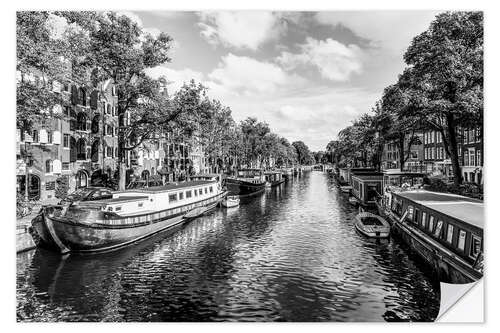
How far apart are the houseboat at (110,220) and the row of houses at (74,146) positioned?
2.57 meters

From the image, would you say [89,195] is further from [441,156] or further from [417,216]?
[441,156]

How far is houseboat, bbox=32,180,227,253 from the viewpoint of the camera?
66.8 ft

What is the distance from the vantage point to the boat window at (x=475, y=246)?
13316 mm

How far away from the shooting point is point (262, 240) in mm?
24703

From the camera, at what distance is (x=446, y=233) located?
1633 centimetres

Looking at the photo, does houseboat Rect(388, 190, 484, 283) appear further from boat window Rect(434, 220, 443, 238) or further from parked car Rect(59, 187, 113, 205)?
parked car Rect(59, 187, 113, 205)

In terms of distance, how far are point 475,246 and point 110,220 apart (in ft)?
61.6

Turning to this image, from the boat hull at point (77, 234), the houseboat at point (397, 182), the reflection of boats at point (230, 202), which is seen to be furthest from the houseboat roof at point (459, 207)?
the reflection of boats at point (230, 202)

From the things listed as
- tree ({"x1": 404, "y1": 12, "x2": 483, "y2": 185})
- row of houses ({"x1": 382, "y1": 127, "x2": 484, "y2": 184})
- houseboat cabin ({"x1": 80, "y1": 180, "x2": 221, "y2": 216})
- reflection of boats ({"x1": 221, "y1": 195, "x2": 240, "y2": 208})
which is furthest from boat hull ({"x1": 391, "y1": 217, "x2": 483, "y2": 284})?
reflection of boats ({"x1": 221, "y1": 195, "x2": 240, "y2": 208})

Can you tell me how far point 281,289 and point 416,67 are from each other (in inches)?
756

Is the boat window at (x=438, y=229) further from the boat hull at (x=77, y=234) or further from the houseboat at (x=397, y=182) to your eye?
the boat hull at (x=77, y=234)

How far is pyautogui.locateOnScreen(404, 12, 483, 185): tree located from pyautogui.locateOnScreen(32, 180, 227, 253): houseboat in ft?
63.5
